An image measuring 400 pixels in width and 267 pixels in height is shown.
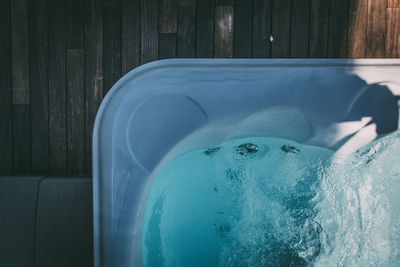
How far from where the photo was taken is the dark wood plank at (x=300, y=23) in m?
0.81

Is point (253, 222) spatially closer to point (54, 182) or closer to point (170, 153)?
point (170, 153)

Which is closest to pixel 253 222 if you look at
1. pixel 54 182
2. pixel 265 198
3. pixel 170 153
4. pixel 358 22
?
pixel 265 198

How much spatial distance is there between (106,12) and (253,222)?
2.84ft

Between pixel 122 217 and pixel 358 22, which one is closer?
pixel 122 217

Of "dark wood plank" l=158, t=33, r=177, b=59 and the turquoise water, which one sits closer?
the turquoise water

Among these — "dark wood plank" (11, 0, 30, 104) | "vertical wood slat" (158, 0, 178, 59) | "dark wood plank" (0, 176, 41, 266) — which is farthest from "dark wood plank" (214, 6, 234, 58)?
"dark wood plank" (0, 176, 41, 266)

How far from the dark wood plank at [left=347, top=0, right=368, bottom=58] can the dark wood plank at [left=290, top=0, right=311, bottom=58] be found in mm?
155

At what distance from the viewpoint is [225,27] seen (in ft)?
2.68

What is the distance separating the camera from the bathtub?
2.22 feet

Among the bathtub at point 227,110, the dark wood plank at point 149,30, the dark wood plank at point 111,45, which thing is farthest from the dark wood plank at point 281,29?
the dark wood plank at point 111,45

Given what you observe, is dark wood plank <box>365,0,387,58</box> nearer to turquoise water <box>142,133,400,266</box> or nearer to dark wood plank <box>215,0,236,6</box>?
turquoise water <box>142,133,400,266</box>

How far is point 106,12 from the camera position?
823 mm

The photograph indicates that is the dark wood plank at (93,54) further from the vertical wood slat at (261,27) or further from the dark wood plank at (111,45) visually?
the vertical wood slat at (261,27)

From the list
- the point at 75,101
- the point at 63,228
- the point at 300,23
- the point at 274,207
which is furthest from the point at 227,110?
the point at 63,228
